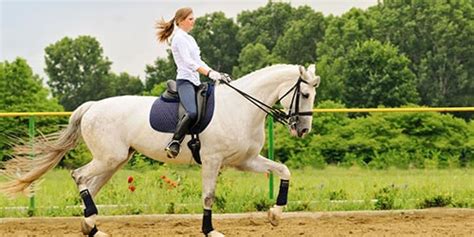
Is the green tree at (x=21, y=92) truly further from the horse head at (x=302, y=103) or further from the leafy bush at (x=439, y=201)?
the horse head at (x=302, y=103)

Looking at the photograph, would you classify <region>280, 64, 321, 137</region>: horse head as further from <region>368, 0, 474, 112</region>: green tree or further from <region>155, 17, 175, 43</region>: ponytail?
<region>368, 0, 474, 112</region>: green tree

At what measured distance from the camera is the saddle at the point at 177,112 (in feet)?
30.7

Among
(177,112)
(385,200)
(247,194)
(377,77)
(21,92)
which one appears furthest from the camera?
(377,77)

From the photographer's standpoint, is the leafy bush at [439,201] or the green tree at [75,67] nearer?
the leafy bush at [439,201]

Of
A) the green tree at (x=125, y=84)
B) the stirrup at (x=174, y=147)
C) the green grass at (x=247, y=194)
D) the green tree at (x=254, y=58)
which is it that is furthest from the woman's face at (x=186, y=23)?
the green tree at (x=125, y=84)

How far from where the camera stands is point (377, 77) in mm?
59156

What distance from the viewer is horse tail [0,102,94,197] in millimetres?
10273

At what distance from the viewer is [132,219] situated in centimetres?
1182

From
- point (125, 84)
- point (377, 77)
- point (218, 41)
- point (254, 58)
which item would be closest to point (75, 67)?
point (125, 84)

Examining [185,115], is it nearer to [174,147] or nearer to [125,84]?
[174,147]

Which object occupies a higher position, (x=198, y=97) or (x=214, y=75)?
(x=214, y=75)

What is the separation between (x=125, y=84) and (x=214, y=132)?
61.7 m

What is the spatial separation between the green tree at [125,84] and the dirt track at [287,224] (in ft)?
188

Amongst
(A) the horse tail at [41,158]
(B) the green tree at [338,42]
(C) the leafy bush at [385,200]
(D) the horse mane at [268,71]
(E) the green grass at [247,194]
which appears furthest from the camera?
(B) the green tree at [338,42]
